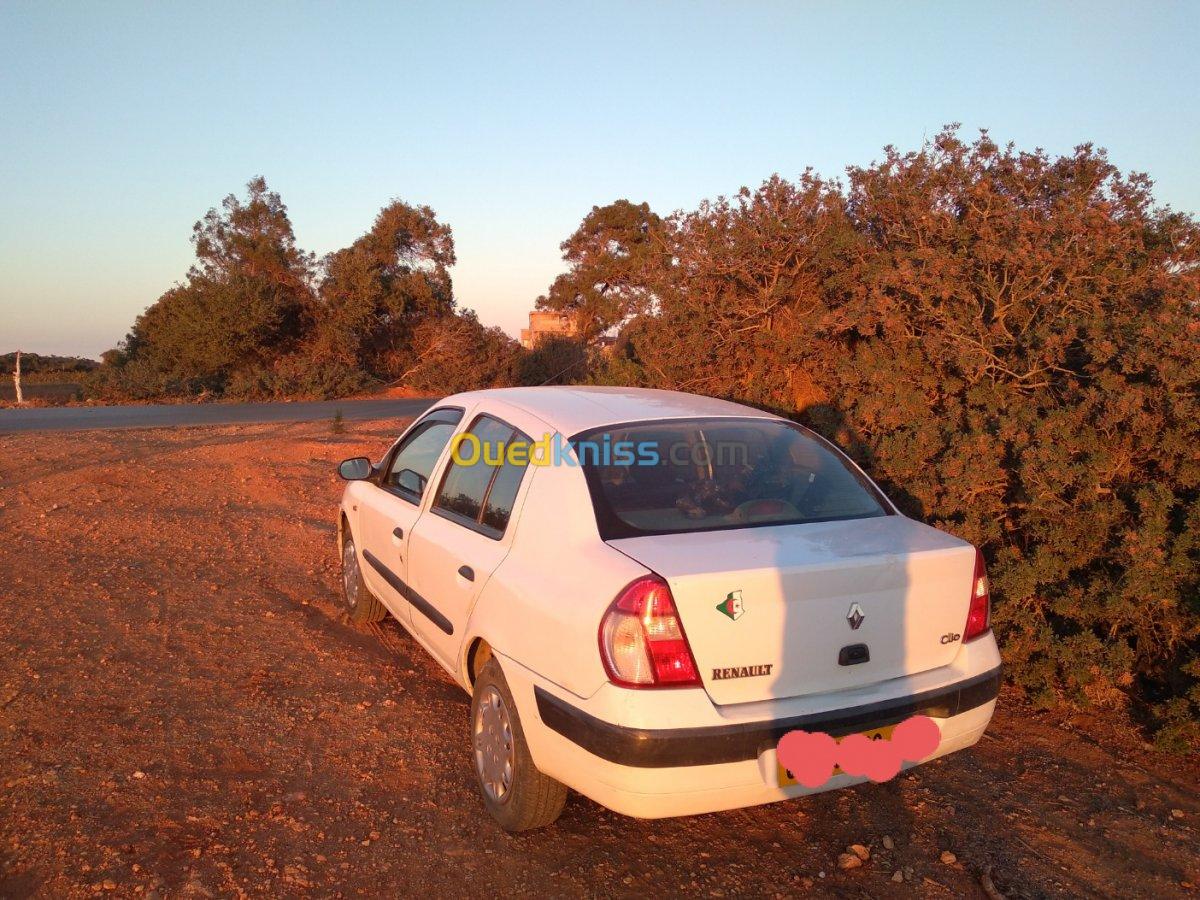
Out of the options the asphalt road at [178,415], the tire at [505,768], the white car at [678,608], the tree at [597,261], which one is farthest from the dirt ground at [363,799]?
the tree at [597,261]

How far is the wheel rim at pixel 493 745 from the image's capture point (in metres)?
3.17

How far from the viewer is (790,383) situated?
8.40 meters

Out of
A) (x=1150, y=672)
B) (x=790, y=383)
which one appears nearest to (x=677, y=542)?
(x=1150, y=672)

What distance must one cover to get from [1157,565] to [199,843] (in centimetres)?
424

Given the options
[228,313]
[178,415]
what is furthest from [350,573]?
[228,313]

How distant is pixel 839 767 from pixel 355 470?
134 inches

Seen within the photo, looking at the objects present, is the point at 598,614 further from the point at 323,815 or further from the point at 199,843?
the point at 199,843

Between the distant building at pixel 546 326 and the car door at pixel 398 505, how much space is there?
3228 cm

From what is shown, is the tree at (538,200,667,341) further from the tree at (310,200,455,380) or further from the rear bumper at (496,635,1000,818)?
the rear bumper at (496,635,1000,818)

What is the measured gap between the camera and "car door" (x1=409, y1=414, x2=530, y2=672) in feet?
11.4

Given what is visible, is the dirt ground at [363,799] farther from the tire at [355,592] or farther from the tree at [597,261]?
the tree at [597,261]

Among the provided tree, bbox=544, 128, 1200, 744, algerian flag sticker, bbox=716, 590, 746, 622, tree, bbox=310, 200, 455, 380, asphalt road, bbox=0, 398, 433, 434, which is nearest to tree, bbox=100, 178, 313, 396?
tree, bbox=310, 200, 455, 380

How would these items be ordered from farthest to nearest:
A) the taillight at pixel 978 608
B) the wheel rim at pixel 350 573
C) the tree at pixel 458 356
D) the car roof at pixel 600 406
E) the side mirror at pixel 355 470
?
the tree at pixel 458 356, the wheel rim at pixel 350 573, the side mirror at pixel 355 470, the car roof at pixel 600 406, the taillight at pixel 978 608

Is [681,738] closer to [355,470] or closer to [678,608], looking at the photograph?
[678,608]
